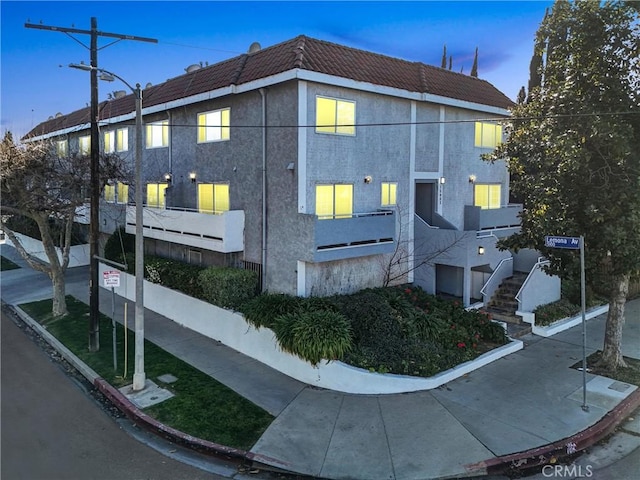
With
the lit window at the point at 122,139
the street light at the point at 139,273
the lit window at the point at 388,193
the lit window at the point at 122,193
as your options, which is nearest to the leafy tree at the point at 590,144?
the lit window at the point at 388,193

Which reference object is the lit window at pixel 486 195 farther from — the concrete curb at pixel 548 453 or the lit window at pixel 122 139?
the lit window at pixel 122 139

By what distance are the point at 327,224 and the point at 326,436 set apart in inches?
230

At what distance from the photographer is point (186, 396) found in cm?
1016

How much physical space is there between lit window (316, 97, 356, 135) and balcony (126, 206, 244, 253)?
395 cm

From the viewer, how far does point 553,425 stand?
28.8 ft

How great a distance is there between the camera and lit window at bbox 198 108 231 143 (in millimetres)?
15758

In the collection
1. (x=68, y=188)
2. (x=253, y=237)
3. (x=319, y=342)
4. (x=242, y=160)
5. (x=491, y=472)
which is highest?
(x=242, y=160)

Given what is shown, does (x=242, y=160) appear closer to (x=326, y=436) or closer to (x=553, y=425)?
(x=326, y=436)

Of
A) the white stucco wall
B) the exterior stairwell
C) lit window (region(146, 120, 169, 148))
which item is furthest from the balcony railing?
lit window (region(146, 120, 169, 148))

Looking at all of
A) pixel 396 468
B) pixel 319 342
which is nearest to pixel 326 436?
pixel 396 468

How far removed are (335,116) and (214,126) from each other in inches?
189

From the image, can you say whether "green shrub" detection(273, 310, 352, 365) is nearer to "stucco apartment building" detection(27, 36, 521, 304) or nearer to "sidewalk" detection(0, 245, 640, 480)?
"sidewalk" detection(0, 245, 640, 480)

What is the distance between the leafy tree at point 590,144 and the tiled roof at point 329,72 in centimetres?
492

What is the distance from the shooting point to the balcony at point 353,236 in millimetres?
12672
